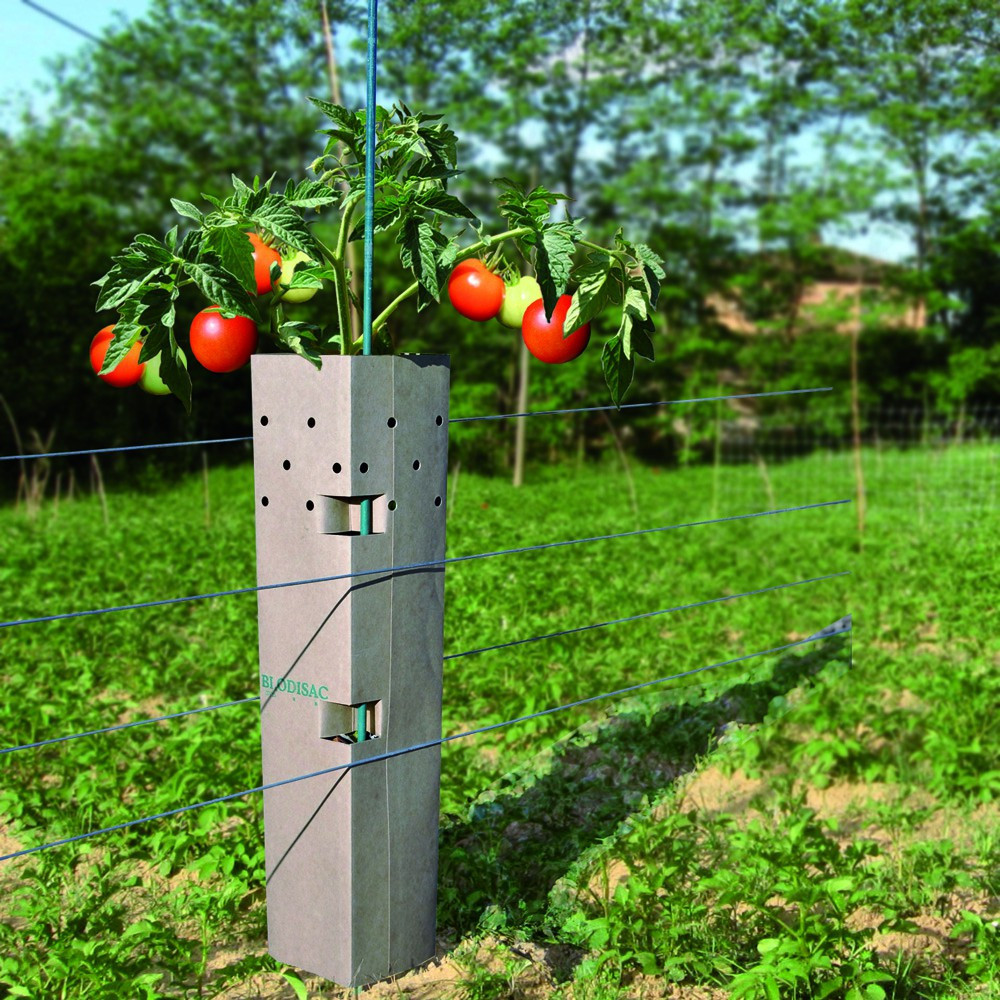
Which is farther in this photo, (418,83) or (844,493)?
(418,83)

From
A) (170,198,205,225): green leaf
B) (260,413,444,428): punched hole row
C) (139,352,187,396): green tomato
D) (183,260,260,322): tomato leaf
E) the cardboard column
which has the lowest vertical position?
the cardboard column

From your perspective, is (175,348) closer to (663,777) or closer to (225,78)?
(663,777)

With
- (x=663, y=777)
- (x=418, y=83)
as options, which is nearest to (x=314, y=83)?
(x=418, y=83)

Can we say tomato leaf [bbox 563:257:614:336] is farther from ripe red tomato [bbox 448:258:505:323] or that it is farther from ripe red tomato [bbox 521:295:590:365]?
ripe red tomato [bbox 448:258:505:323]

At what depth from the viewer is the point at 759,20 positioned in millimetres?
18328

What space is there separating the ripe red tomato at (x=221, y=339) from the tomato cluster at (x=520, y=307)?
0.40 m

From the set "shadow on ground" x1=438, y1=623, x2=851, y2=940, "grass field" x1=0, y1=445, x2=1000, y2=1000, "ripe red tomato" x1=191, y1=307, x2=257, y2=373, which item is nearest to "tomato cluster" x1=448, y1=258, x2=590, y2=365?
"ripe red tomato" x1=191, y1=307, x2=257, y2=373

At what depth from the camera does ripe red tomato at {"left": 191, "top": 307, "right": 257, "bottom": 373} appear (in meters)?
2.07

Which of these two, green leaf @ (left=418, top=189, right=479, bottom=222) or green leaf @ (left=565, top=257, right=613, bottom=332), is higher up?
green leaf @ (left=418, top=189, right=479, bottom=222)

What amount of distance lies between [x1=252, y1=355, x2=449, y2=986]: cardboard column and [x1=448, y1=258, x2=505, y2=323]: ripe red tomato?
0.40ft

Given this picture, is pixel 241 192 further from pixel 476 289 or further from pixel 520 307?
pixel 520 307

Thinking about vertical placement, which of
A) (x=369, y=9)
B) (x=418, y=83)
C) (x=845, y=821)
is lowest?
(x=845, y=821)

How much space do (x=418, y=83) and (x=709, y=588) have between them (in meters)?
9.70

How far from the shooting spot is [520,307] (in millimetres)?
A: 2258
